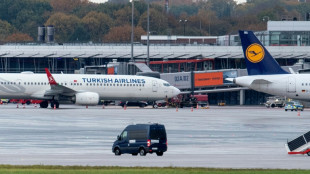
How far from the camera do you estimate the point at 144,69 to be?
9644 cm

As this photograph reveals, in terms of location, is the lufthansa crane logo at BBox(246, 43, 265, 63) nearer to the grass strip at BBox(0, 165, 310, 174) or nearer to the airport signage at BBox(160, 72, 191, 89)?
the airport signage at BBox(160, 72, 191, 89)

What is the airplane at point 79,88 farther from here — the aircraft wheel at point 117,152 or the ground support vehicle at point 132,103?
the aircraft wheel at point 117,152

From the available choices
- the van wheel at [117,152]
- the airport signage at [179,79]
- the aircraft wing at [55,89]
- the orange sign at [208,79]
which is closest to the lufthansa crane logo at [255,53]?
the aircraft wing at [55,89]

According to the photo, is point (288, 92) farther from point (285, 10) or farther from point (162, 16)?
point (162, 16)

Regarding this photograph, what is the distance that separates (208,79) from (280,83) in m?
35.9

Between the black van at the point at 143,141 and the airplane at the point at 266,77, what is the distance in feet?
108

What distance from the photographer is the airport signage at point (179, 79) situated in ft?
323

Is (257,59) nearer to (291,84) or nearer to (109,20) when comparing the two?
(291,84)

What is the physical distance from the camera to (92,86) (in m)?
79.6

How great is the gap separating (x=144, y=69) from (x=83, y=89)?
58.8 ft

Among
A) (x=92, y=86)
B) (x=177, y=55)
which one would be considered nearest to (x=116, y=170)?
(x=92, y=86)

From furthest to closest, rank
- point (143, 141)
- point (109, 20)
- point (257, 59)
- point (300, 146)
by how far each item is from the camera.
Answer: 1. point (109, 20)
2. point (257, 59)
3. point (300, 146)
4. point (143, 141)

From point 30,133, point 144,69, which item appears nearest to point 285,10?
point 144,69

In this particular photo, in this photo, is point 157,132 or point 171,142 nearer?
point 157,132
